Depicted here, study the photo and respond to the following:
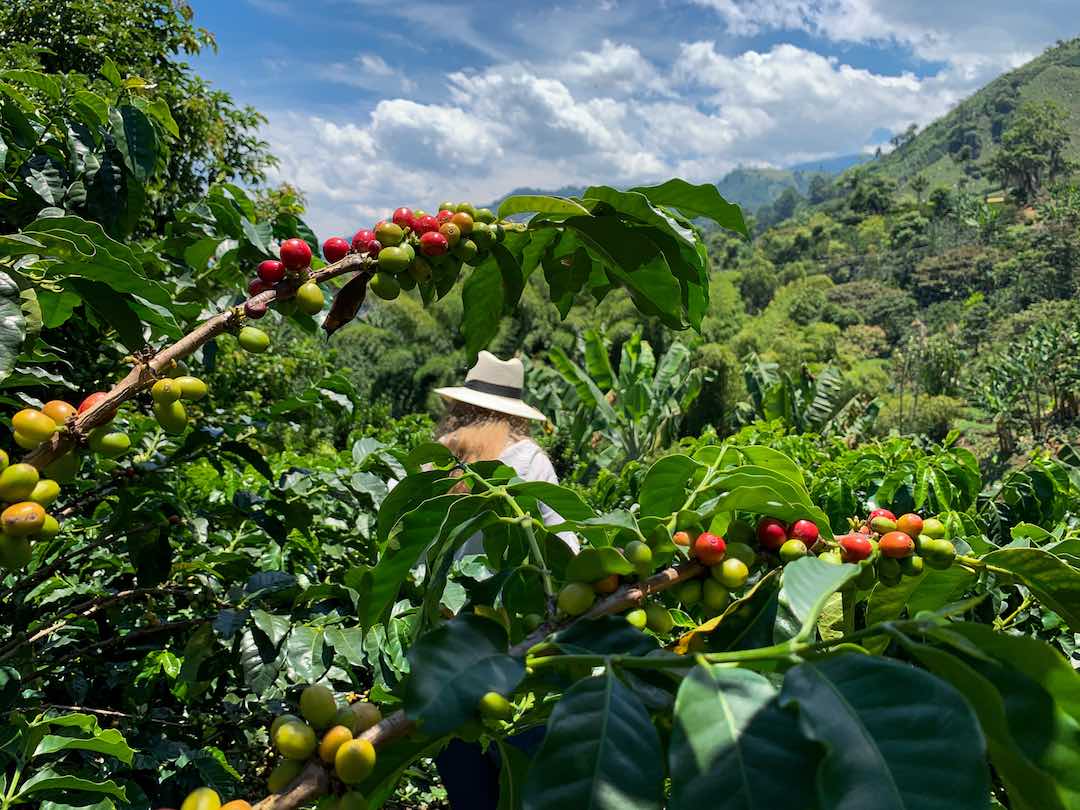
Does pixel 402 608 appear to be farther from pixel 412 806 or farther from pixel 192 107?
pixel 192 107

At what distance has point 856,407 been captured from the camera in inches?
440

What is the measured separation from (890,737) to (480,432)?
2.59 m

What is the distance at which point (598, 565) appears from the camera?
0.56 metres

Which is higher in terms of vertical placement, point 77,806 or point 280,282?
point 280,282

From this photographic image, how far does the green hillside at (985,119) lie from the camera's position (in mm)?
75125

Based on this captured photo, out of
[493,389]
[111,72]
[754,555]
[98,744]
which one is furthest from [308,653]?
[493,389]

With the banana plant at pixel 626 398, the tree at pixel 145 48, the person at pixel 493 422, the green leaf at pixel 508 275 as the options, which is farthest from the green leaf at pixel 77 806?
the banana plant at pixel 626 398

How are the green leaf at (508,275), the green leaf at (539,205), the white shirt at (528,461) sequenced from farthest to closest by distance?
the white shirt at (528,461), the green leaf at (508,275), the green leaf at (539,205)

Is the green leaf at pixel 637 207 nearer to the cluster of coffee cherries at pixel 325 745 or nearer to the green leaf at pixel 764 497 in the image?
the green leaf at pixel 764 497

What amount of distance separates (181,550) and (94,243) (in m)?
1.45

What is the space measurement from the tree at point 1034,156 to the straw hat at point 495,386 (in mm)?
63498

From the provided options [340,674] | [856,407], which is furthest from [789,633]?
[856,407]

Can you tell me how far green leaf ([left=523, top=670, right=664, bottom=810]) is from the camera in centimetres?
39

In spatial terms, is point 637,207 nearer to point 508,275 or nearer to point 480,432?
point 508,275
